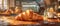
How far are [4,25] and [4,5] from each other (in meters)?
0.82

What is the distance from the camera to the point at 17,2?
1086mm

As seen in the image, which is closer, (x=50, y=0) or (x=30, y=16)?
(x=30, y=16)

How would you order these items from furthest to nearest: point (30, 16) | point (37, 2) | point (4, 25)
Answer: point (37, 2), point (30, 16), point (4, 25)

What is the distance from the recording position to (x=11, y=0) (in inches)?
41.8

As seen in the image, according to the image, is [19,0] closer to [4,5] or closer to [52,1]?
[4,5]

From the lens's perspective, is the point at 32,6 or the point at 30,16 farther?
the point at 32,6

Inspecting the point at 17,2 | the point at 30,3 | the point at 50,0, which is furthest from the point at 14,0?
the point at 50,0

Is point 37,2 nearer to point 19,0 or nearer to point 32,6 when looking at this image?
point 32,6

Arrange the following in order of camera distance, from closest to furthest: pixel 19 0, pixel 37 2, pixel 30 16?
pixel 30 16 → pixel 37 2 → pixel 19 0

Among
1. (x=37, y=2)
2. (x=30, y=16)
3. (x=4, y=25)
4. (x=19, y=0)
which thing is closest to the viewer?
(x=4, y=25)

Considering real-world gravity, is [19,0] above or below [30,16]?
above

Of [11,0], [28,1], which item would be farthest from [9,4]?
[28,1]

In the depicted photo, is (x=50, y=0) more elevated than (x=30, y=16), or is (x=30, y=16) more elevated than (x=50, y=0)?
(x=50, y=0)

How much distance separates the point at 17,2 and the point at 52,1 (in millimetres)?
326
